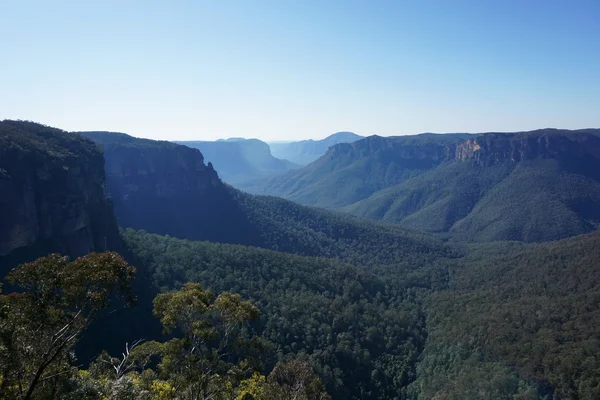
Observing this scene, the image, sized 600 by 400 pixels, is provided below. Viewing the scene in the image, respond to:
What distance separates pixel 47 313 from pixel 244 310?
5.88 m

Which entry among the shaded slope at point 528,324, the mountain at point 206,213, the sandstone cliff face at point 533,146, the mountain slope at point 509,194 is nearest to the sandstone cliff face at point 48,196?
the mountain at point 206,213

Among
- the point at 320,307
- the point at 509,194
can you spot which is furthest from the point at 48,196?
the point at 509,194

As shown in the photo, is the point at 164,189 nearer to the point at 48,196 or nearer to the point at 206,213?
the point at 206,213

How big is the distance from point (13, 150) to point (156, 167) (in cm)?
6216

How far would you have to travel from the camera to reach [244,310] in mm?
13852

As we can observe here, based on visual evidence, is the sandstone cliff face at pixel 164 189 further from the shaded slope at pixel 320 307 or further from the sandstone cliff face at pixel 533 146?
the sandstone cliff face at pixel 533 146

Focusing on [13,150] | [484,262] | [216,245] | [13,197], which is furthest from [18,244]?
[484,262]

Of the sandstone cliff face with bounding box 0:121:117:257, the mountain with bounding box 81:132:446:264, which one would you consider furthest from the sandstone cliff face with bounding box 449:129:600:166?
the sandstone cliff face with bounding box 0:121:117:257

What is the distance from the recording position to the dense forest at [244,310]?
11.1m

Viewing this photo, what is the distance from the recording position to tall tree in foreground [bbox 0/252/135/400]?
9.62 meters

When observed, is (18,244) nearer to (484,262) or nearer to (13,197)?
(13,197)

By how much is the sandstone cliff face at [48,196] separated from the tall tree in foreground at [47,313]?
39696 mm

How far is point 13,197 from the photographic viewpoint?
4422 centimetres

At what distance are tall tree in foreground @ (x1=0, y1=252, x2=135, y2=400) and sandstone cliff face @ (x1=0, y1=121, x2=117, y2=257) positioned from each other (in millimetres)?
39696
